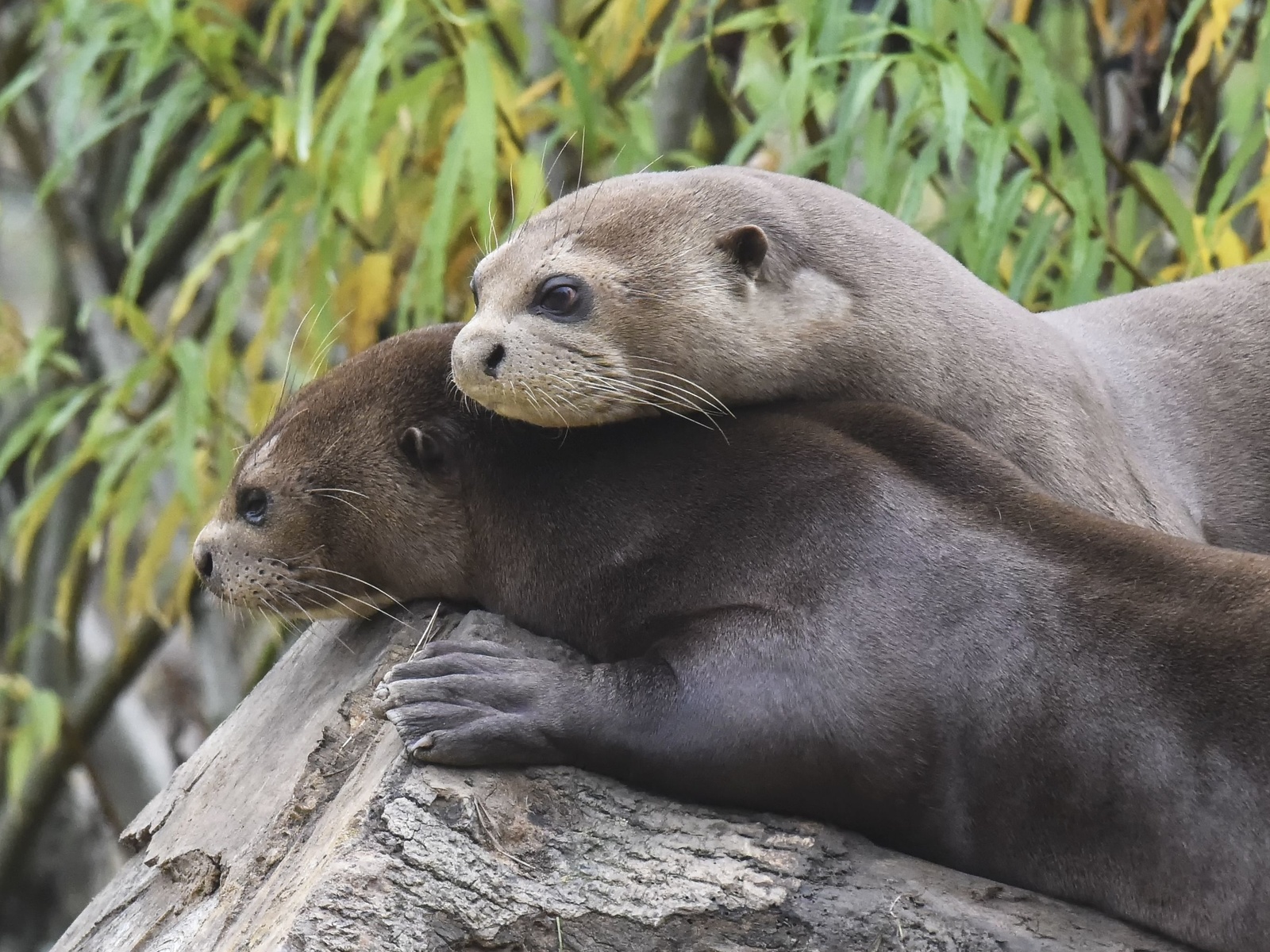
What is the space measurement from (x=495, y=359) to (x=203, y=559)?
2.12 ft

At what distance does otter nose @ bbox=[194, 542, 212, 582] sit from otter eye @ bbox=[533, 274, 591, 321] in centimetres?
70

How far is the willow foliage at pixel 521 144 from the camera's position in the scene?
350 centimetres

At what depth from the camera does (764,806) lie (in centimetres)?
224

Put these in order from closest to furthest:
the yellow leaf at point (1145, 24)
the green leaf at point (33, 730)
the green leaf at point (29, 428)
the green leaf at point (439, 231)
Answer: the green leaf at point (439, 231) < the yellow leaf at point (1145, 24) < the green leaf at point (29, 428) < the green leaf at point (33, 730)

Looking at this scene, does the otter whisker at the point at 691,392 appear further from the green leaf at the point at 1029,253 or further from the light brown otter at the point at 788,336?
the green leaf at the point at 1029,253

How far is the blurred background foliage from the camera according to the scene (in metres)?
3.54

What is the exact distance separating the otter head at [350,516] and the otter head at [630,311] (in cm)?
22

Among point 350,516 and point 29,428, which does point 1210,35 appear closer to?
point 350,516

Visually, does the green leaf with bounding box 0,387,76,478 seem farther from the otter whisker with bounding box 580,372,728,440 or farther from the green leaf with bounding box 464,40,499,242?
the otter whisker with bounding box 580,372,728,440

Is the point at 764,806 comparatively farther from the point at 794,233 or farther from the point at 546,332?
the point at 794,233

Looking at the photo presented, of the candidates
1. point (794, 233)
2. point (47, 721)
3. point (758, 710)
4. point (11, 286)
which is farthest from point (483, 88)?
point (11, 286)

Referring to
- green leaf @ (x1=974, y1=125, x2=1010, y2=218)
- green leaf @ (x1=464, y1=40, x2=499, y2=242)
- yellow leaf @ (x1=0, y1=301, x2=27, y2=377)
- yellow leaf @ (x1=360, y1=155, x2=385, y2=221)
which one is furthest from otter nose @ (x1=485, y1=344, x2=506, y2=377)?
yellow leaf @ (x1=0, y1=301, x2=27, y2=377)

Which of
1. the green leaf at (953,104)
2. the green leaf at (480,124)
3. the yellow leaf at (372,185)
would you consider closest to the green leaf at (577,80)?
the green leaf at (480,124)

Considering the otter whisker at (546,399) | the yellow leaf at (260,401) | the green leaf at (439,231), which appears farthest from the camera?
the yellow leaf at (260,401)
